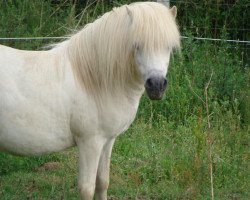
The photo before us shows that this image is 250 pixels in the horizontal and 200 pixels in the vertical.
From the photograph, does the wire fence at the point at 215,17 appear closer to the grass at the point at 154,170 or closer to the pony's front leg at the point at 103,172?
the grass at the point at 154,170

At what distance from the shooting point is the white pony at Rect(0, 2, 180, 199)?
3697mm

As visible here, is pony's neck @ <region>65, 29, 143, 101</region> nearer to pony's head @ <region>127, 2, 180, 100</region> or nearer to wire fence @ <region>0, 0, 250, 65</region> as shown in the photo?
pony's head @ <region>127, 2, 180, 100</region>

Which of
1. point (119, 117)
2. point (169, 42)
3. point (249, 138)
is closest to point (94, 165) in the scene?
point (119, 117)

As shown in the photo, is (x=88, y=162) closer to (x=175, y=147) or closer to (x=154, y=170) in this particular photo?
(x=154, y=170)

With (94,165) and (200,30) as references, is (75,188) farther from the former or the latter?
(200,30)

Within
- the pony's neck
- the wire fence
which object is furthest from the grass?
the wire fence

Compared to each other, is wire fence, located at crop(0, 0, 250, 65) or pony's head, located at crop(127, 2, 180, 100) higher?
pony's head, located at crop(127, 2, 180, 100)

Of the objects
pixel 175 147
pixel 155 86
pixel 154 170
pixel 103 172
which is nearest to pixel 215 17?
pixel 175 147

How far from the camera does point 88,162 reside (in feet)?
12.8

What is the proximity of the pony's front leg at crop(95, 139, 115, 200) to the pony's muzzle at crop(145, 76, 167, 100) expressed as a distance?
72 centimetres

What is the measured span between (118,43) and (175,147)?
1936 mm

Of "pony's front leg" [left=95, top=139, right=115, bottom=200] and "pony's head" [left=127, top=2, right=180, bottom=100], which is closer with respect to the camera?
"pony's head" [left=127, top=2, right=180, bottom=100]

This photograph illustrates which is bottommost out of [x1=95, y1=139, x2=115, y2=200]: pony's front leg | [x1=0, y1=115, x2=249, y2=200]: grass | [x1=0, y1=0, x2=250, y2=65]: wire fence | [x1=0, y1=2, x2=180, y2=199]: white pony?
[x1=0, y1=115, x2=249, y2=200]: grass

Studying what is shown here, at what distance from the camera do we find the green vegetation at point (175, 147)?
Result: 483 cm
